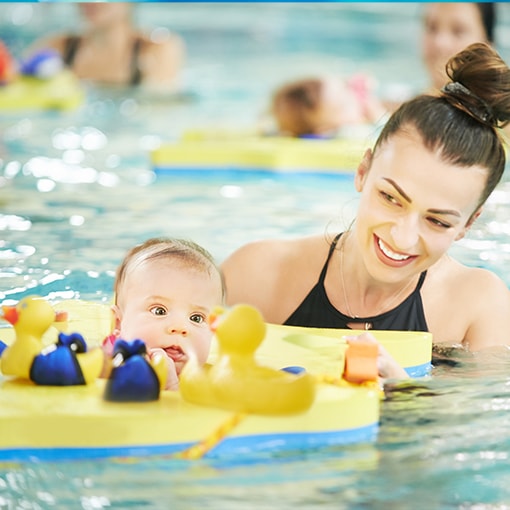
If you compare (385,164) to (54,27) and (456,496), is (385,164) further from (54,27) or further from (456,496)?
(54,27)

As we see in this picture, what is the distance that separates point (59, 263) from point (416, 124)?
5.15 ft

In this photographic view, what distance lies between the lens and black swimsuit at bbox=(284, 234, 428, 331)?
10.0 feet

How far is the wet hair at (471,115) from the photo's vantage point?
2797 millimetres

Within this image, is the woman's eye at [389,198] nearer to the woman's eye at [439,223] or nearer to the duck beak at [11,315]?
the woman's eye at [439,223]

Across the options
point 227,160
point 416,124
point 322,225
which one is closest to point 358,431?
point 416,124

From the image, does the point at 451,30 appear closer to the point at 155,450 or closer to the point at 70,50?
the point at 70,50

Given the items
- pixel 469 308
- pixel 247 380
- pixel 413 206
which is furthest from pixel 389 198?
pixel 247 380

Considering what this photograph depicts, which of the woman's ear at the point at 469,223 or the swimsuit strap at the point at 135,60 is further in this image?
the swimsuit strap at the point at 135,60

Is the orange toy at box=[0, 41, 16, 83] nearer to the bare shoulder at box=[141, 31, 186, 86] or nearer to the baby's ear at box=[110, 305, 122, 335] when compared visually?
the bare shoulder at box=[141, 31, 186, 86]

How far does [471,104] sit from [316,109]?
10.7 ft

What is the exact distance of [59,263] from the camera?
3949mm

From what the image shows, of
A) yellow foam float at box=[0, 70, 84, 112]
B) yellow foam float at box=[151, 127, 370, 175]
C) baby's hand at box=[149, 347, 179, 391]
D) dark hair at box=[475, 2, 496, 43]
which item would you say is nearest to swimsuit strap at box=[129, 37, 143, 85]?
yellow foam float at box=[0, 70, 84, 112]

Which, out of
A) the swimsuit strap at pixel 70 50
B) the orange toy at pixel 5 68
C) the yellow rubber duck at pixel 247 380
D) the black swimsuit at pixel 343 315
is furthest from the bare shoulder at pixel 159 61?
the yellow rubber duck at pixel 247 380

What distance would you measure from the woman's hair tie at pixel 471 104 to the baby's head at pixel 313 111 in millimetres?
3190
